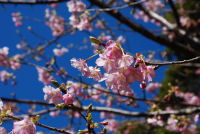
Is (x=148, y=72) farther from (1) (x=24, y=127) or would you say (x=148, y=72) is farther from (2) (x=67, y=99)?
(1) (x=24, y=127)

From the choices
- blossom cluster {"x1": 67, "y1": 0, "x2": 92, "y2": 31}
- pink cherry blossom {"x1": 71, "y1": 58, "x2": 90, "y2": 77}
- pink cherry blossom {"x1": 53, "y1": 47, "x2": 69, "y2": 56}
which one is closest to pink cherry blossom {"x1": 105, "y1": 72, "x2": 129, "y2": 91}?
pink cherry blossom {"x1": 71, "y1": 58, "x2": 90, "y2": 77}

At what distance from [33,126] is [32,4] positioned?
1.90 metres

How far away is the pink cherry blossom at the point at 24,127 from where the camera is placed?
83 cm

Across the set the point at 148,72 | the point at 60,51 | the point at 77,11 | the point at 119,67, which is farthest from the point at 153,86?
the point at 119,67

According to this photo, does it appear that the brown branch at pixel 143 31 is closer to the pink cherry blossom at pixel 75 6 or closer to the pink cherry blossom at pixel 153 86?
the pink cherry blossom at pixel 75 6

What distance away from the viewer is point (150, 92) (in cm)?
632

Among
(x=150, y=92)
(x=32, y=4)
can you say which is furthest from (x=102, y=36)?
(x=150, y=92)

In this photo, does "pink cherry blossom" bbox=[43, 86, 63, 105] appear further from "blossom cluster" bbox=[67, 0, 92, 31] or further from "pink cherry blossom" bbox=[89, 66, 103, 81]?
"blossom cluster" bbox=[67, 0, 92, 31]

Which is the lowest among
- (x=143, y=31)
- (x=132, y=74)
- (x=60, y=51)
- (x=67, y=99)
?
(x=67, y=99)

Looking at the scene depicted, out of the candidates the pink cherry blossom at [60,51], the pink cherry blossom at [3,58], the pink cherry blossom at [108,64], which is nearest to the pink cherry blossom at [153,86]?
the pink cherry blossom at [60,51]

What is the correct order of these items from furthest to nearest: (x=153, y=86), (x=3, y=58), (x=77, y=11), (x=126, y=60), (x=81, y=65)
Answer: (x=153, y=86), (x=3, y=58), (x=77, y=11), (x=81, y=65), (x=126, y=60)

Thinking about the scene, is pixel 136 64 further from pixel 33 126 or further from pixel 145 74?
pixel 33 126

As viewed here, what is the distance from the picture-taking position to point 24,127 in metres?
0.86

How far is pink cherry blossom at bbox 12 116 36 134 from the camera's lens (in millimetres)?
830
